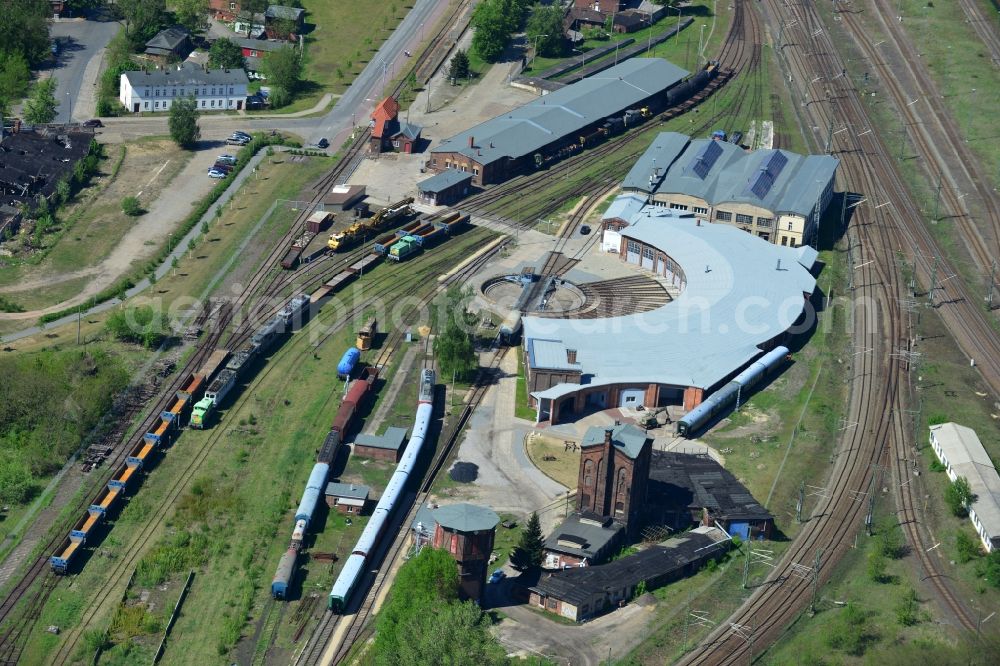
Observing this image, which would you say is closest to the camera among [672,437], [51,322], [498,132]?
[672,437]

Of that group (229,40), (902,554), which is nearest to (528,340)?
(902,554)

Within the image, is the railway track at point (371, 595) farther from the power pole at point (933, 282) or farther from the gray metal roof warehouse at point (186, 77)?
the gray metal roof warehouse at point (186, 77)

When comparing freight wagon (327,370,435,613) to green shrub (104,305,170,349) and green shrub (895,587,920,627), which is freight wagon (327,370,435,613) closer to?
green shrub (104,305,170,349)

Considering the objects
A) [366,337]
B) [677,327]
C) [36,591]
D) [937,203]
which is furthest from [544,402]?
Result: [937,203]

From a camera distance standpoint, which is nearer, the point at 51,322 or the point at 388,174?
the point at 51,322

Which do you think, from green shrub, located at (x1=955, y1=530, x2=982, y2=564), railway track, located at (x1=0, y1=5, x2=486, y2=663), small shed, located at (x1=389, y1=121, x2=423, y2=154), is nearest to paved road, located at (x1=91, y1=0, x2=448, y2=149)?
railway track, located at (x1=0, y1=5, x2=486, y2=663)

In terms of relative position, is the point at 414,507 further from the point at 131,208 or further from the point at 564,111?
the point at 564,111

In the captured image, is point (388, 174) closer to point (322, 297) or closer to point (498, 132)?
point (498, 132)
